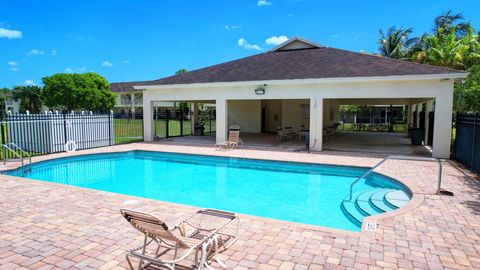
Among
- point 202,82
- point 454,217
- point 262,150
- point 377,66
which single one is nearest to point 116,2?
point 202,82

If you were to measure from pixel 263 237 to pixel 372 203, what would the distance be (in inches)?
149

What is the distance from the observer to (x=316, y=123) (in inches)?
578

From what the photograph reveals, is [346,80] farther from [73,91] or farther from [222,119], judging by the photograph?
[73,91]

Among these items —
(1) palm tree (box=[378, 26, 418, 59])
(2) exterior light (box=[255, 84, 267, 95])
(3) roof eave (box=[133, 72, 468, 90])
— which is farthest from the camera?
(1) palm tree (box=[378, 26, 418, 59])

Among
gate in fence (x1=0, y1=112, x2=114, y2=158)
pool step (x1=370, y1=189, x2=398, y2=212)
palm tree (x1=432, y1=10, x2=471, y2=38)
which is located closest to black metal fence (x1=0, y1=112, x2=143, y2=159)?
gate in fence (x1=0, y1=112, x2=114, y2=158)

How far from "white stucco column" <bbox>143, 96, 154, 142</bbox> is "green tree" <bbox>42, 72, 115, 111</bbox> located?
2998 cm

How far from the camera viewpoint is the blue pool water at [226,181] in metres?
7.96

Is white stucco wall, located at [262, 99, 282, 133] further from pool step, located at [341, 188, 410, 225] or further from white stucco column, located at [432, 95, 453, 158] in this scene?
pool step, located at [341, 188, 410, 225]

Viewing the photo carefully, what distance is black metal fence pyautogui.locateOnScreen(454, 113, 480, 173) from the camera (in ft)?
32.4

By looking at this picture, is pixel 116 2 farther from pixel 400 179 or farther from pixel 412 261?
pixel 412 261

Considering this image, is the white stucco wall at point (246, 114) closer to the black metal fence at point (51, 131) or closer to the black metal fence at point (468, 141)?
the black metal fence at point (51, 131)

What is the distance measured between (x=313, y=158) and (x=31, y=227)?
989 centimetres

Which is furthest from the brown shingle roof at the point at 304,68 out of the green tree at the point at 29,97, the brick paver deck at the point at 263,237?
the green tree at the point at 29,97

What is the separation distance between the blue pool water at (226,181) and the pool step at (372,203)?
188 millimetres
